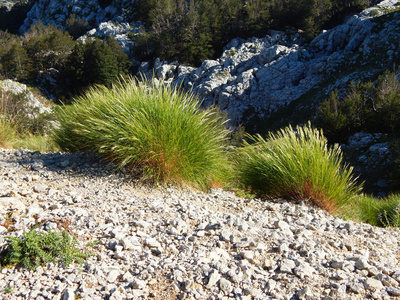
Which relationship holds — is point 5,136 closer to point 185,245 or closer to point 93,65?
point 185,245

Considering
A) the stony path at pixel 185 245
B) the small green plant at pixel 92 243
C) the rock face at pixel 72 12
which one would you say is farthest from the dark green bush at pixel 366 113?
the rock face at pixel 72 12

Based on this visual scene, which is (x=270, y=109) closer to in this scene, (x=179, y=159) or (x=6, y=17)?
(x=179, y=159)

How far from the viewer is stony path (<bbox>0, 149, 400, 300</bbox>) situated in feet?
5.96

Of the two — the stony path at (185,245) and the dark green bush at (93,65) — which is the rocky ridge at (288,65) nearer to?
the dark green bush at (93,65)

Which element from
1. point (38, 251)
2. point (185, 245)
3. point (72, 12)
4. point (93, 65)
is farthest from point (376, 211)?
point (72, 12)

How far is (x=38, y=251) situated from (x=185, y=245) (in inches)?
37.1

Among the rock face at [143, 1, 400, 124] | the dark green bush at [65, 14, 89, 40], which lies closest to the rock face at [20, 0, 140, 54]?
the dark green bush at [65, 14, 89, 40]

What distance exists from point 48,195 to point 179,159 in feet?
4.72

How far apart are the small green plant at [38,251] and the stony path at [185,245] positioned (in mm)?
56

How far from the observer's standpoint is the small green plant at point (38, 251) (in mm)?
1899

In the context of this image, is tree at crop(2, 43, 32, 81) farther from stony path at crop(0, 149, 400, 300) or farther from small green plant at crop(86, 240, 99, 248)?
small green plant at crop(86, 240, 99, 248)

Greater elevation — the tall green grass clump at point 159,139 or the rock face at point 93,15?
the rock face at point 93,15

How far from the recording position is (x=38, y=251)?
6.29ft

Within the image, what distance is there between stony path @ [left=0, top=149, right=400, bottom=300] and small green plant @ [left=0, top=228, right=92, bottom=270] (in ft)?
0.18
